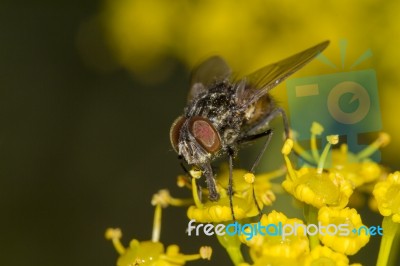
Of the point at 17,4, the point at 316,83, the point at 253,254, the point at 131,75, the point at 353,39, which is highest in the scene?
the point at 17,4

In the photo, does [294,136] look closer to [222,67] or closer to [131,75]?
[222,67]

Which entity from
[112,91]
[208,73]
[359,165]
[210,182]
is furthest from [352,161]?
[112,91]

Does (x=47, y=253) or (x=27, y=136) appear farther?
(x=27, y=136)

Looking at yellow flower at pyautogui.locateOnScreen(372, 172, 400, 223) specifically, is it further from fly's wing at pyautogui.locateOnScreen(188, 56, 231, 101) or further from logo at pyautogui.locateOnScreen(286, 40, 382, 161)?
fly's wing at pyautogui.locateOnScreen(188, 56, 231, 101)

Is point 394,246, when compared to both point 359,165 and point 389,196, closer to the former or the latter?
point 389,196

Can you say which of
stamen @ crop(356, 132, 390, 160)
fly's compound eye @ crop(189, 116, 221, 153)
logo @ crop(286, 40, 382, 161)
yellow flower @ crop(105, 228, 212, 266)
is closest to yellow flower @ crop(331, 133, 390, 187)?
stamen @ crop(356, 132, 390, 160)

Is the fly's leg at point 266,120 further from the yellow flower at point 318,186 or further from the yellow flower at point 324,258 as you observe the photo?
the yellow flower at point 324,258

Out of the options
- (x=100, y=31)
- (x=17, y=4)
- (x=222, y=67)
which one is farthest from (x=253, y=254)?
(x=17, y=4)
